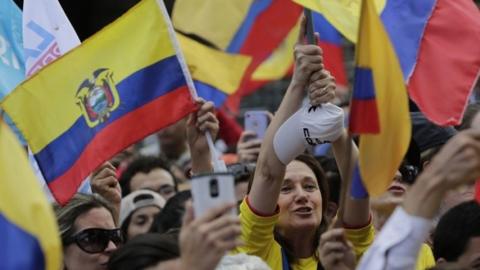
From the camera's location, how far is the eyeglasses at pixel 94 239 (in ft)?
20.0

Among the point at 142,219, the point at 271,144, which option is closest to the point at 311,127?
the point at 271,144

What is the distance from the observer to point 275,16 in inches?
361

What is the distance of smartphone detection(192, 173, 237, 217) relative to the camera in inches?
167

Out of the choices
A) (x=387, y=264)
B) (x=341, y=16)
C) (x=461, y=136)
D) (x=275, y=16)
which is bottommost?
(x=275, y=16)

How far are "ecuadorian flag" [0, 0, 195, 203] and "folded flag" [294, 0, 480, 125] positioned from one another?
2.23 feet

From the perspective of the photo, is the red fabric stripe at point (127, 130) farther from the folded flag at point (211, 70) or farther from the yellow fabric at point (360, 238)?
the folded flag at point (211, 70)

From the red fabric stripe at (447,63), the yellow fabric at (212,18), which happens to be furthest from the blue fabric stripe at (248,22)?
the red fabric stripe at (447,63)

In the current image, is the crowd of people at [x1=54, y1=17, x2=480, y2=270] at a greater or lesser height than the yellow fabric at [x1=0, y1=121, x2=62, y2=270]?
lesser

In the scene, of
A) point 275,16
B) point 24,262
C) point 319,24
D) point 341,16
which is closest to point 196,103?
point 341,16

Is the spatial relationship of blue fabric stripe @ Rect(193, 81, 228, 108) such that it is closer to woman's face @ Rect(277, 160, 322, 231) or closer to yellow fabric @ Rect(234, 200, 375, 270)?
woman's face @ Rect(277, 160, 322, 231)

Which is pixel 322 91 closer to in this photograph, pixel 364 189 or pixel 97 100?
pixel 364 189

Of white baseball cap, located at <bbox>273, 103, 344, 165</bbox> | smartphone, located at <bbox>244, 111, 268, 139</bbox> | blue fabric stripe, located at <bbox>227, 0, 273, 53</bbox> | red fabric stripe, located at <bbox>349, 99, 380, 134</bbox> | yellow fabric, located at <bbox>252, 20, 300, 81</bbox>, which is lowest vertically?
yellow fabric, located at <bbox>252, 20, 300, 81</bbox>

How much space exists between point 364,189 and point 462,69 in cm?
175

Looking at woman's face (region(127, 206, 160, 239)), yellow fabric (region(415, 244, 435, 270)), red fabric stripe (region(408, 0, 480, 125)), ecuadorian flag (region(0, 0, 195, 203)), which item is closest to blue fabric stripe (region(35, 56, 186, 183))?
ecuadorian flag (region(0, 0, 195, 203))
